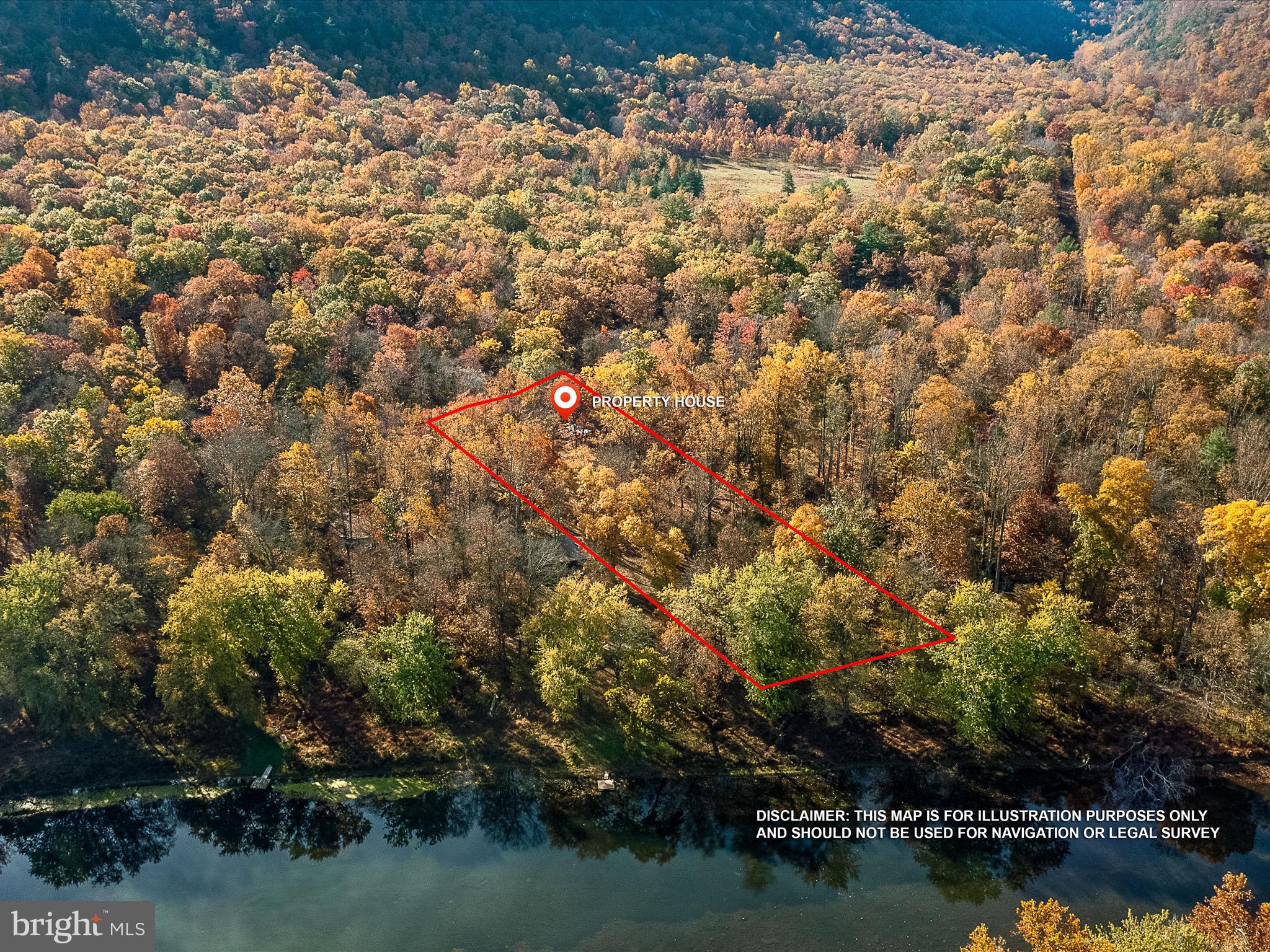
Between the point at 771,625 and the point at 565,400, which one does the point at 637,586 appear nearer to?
the point at 771,625

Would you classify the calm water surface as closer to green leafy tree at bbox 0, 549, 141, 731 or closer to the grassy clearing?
green leafy tree at bbox 0, 549, 141, 731

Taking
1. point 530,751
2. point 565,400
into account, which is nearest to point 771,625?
point 530,751

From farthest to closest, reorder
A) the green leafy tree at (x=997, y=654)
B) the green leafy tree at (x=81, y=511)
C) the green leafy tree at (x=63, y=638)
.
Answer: the green leafy tree at (x=81, y=511) → the green leafy tree at (x=63, y=638) → the green leafy tree at (x=997, y=654)

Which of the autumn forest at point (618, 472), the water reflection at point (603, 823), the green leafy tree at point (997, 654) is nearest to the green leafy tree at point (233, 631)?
the autumn forest at point (618, 472)

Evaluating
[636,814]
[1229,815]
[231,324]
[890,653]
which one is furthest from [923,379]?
[231,324]

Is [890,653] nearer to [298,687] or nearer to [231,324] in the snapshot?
[298,687]

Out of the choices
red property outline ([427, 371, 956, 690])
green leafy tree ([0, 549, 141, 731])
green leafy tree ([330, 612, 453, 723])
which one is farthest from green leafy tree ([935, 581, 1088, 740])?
green leafy tree ([0, 549, 141, 731])

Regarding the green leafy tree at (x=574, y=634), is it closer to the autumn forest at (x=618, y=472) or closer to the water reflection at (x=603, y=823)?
the autumn forest at (x=618, y=472)
